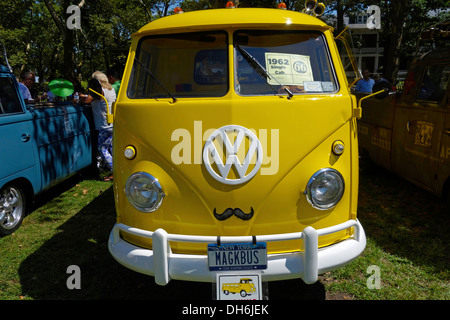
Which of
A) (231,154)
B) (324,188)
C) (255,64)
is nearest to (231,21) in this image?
(255,64)

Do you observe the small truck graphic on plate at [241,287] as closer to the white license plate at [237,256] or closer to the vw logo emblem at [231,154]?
the white license plate at [237,256]

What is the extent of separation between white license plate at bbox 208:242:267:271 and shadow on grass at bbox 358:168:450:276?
2.09 metres

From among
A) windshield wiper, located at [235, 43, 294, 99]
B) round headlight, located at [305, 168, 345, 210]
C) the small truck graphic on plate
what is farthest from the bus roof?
the small truck graphic on plate

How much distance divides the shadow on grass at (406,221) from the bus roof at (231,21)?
252cm

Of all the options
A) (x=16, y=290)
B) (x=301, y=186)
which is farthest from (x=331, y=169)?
(x=16, y=290)

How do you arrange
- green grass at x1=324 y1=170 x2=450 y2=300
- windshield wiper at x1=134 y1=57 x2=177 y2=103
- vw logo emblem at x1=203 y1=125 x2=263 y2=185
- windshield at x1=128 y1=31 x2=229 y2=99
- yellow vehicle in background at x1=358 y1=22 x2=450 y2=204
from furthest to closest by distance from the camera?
1. yellow vehicle in background at x1=358 y1=22 x2=450 y2=204
2. green grass at x1=324 y1=170 x2=450 y2=300
3. windshield at x1=128 y1=31 x2=229 y2=99
4. windshield wiper at x1=134 y1=57 x2=177 y2=103
5. vw logo emblem at x1=203 y1=125 x2=263 y2=185

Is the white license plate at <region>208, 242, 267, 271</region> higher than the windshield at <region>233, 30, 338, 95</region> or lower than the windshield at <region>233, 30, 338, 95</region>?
lower

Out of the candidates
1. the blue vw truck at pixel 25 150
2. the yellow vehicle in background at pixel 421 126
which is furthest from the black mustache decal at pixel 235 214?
the blue vw truck at pixel 25 150

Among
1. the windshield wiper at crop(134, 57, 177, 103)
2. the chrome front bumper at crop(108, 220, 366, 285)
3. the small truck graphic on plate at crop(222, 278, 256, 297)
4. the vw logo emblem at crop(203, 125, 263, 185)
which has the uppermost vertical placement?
the windshield wiper at crop(134, 57, 177, 103)

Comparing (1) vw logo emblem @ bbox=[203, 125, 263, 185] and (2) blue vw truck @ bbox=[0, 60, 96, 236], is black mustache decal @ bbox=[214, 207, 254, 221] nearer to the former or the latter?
(1) vw logo emblem @ bbox=[203, 125, 263, 185]

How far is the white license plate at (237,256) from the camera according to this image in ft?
8.04

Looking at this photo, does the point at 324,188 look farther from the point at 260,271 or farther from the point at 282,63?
the point at 282,63

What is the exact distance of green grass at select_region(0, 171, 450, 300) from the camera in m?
3.28

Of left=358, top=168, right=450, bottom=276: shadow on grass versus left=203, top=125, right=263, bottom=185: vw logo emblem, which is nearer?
left=203, top=125, right=263, bottom=185: vw logo emblem
